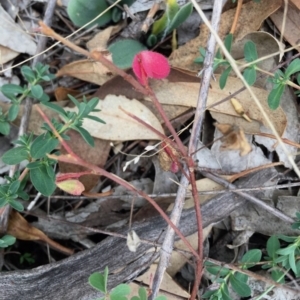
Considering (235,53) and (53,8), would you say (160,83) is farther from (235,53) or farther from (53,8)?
(53,8)

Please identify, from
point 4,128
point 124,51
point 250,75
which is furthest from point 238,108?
point 4,128

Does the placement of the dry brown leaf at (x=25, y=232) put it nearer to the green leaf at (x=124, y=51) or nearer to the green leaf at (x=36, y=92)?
the green leaf at (x=36, y=92)

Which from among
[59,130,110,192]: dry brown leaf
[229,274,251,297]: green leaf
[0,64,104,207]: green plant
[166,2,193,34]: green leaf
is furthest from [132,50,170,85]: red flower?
[229,274,251,297]: green leaf

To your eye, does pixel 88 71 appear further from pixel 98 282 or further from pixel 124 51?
pixel 98 282

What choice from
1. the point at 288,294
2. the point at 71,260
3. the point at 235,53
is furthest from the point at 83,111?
the point at 288,294

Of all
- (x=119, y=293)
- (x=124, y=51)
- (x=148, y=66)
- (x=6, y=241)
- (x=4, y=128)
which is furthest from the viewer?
(x=124, y=51)

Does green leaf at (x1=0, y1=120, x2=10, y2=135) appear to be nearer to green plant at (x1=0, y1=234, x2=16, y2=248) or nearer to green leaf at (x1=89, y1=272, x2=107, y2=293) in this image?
green plant at (x1=0, y1=234, x2=16, y2=248)
